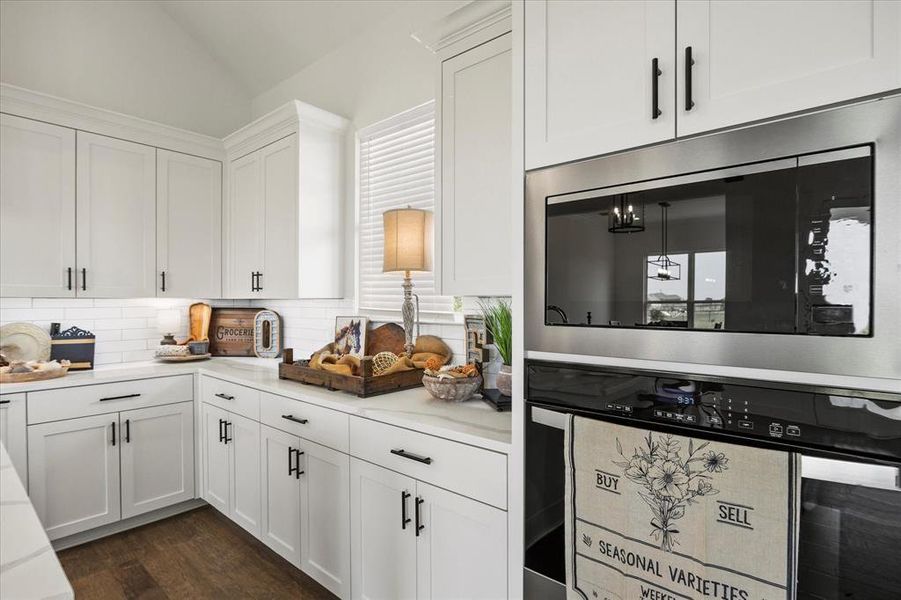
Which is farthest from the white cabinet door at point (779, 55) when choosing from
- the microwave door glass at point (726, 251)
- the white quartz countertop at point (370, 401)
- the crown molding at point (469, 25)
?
the white quartz countertop at point (370, 401)

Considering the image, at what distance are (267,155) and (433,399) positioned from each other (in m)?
2.07

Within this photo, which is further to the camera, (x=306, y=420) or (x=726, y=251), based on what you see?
(x=306, y=420)

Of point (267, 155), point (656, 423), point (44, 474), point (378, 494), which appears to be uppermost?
point (267, 155)

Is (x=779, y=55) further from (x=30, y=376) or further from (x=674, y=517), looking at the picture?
(x=30, y=376)

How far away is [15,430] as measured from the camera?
2475 millimetres

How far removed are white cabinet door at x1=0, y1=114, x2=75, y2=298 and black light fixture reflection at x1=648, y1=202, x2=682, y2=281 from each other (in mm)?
3290

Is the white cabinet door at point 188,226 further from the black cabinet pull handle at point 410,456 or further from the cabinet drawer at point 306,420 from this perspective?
the black cabinet pull handle at point 410,456

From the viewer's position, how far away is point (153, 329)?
3514 millimetres

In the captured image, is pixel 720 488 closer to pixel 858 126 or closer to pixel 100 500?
pixel 858 126

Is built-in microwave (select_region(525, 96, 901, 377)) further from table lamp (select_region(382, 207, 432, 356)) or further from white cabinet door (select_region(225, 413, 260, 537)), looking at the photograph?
white cabinet door (select_region(225, 413, 260, 537))

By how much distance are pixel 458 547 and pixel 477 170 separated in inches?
52.4

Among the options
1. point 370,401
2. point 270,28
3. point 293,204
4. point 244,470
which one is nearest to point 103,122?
point 270,28

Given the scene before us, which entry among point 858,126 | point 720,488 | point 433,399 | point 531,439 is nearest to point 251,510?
point 433,399

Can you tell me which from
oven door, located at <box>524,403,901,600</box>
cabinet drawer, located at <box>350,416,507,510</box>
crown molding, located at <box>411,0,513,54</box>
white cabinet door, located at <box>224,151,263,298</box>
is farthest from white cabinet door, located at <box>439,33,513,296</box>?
white cabinet door, located at <box>224,151,263,298</box>
